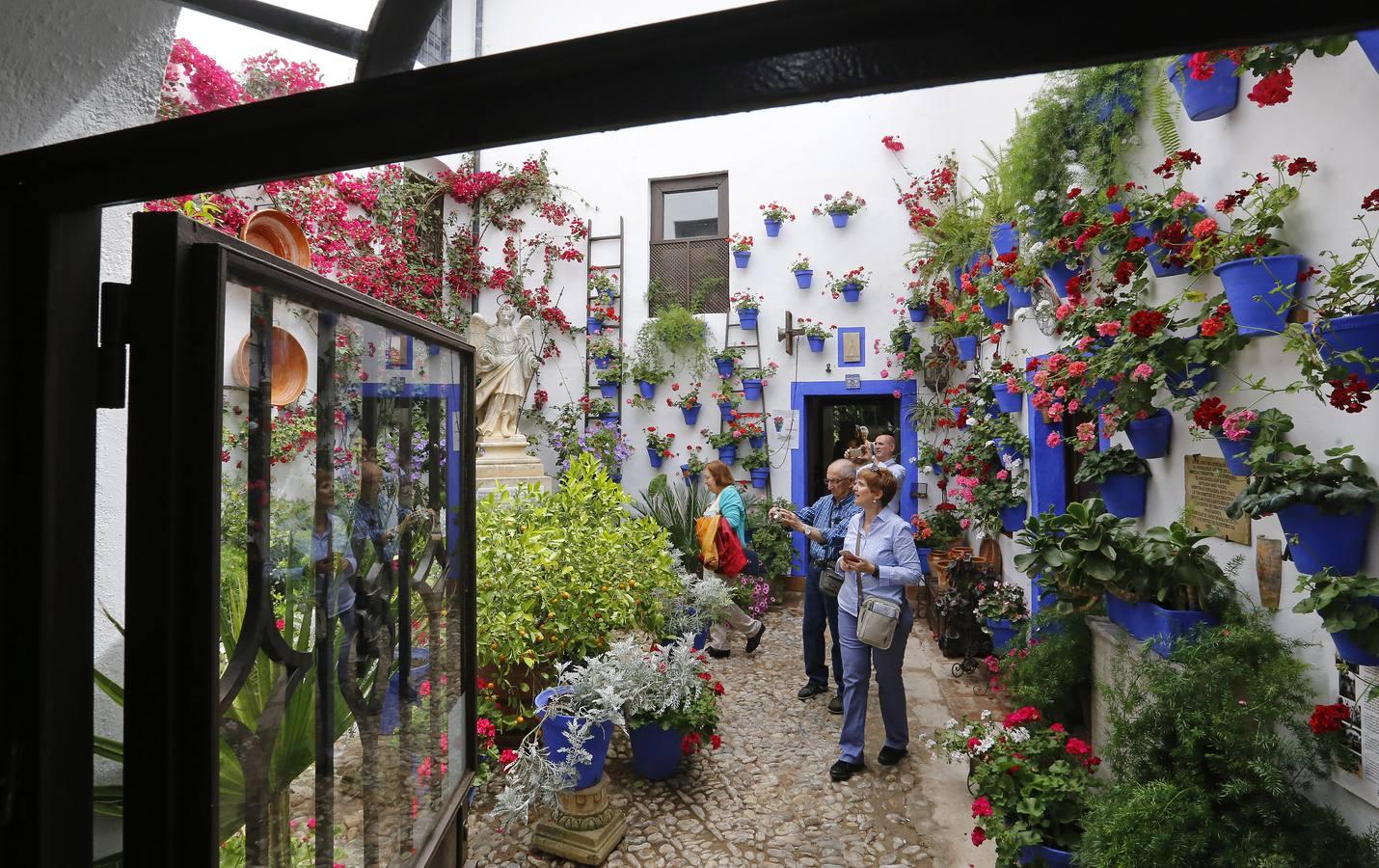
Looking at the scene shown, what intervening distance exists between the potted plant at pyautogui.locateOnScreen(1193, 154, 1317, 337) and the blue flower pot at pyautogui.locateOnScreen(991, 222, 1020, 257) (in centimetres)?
197

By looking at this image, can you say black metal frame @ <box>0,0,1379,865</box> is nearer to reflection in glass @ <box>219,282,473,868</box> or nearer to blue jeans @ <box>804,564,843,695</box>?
reflection in glass @ <box>219,282,473,868</box>

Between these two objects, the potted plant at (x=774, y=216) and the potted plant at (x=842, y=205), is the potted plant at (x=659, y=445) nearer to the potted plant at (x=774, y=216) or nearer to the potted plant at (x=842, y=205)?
the potted plant at (x=774, y=216)

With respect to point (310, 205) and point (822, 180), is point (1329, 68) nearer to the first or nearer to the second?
point (822, 180)

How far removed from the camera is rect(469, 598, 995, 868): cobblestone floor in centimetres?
295

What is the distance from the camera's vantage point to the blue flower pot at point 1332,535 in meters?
1.79

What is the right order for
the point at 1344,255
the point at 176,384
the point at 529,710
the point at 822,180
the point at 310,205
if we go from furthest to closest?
1. the point at 822,180
2. the point at 310,205
3. the point at 529,710
4. the point at 1344,255
5. the point at 176,384

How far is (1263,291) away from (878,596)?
2126 millimetres

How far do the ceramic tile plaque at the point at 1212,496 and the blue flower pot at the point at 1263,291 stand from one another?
2.12 feet

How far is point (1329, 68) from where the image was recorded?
193cm

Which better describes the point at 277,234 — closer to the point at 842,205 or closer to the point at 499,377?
the point at 499,377

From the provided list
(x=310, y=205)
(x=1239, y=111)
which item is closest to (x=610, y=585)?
(x=1239, y=111)

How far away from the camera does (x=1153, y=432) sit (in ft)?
9.16

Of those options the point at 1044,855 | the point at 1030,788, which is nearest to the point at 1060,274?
the point at 1030,788

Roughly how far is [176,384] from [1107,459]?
11.3ft
